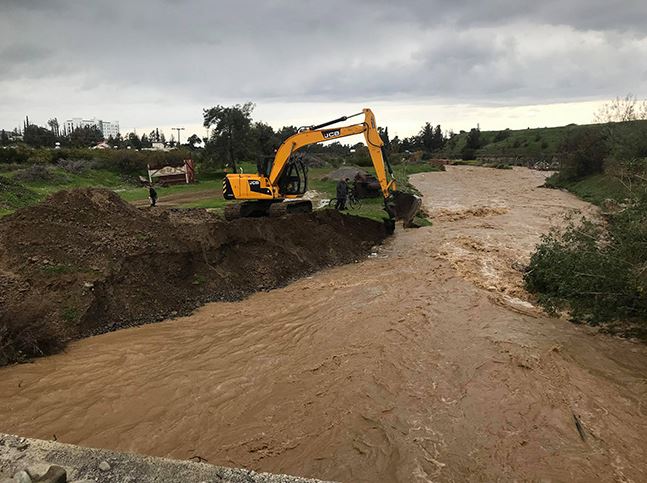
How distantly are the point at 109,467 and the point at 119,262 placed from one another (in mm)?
7434

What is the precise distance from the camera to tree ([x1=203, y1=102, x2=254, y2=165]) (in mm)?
37662

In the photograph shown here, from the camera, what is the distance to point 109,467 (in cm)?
378

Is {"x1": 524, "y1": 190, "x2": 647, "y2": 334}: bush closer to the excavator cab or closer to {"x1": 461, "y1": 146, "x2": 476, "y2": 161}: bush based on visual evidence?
the excavator cab

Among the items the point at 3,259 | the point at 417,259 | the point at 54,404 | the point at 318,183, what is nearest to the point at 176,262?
the point at 3,259

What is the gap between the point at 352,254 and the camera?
15016mm

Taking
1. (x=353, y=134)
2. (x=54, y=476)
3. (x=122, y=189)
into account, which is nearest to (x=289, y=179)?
(x=353, y=134)

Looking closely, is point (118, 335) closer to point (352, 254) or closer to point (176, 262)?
point (176, 262)

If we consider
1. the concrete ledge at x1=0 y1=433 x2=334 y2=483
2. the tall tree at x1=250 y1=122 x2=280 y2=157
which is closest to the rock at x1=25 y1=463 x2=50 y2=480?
the concrete ledge at x1=0 y1=433 x2=334 y2=483

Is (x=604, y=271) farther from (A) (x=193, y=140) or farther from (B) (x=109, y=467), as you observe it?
(A) (x=193, y=140)

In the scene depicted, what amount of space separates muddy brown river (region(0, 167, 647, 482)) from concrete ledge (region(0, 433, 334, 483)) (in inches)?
67.1

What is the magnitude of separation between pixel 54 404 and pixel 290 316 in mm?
4825

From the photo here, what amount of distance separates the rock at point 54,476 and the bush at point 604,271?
826cm

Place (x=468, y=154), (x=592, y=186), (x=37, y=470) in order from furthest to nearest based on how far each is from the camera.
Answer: (x=468, y=154) → (x=592, y=186) → (x=37, y=470)

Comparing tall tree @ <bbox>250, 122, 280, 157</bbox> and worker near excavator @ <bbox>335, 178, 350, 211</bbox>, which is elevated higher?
tall tree @ <bbox>250, 122, 280, 157</bbox>
